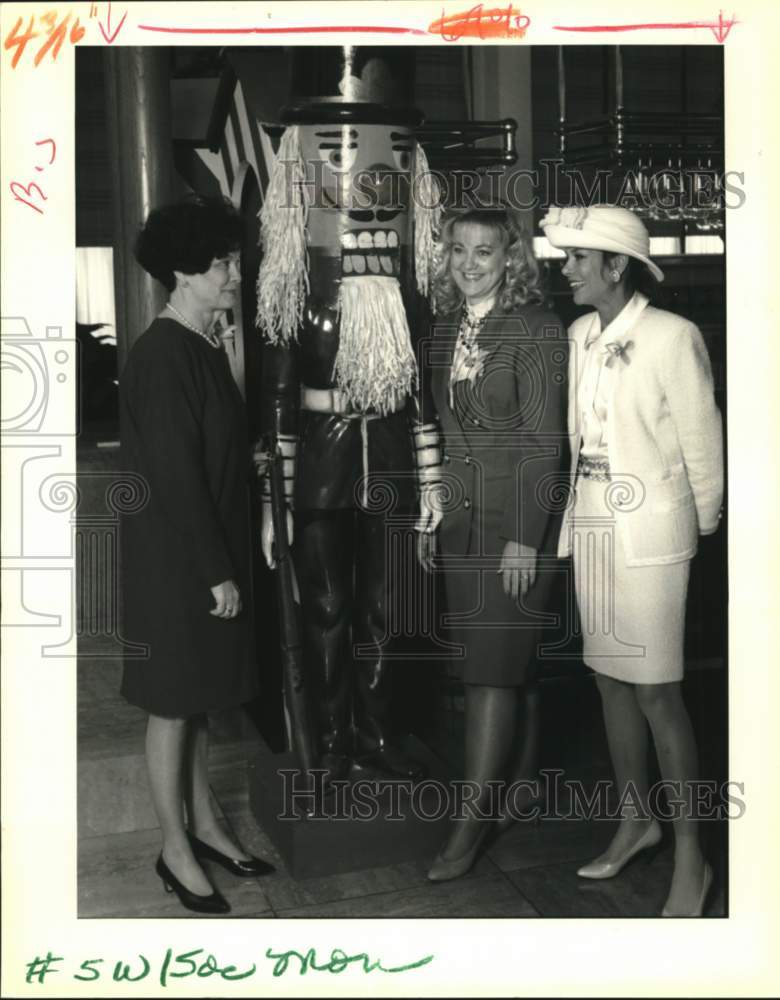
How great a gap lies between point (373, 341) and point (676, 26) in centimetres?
101

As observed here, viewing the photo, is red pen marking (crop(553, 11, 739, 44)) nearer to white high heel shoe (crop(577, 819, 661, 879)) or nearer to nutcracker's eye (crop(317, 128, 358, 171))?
nutcracker's eye (crop(317, 128, 358, 171))

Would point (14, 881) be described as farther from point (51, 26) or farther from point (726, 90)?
point (726, 90)

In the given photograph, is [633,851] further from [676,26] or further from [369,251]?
[676,26]

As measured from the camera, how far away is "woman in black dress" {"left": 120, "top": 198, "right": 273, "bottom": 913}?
12.0 ft

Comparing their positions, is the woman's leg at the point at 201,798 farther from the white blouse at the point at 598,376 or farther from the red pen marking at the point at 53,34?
the red pen marking at the point at 53,34

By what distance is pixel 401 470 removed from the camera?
3975 millimetres

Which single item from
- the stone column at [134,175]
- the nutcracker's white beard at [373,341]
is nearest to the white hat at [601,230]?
the nutcracker's white beard at [373,341]

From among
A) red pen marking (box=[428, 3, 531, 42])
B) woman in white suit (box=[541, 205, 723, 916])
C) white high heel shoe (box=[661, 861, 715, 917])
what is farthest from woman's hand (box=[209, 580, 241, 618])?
red pen marking (box=[428, 3, 531, 42])

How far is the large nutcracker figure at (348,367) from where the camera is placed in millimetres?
3814

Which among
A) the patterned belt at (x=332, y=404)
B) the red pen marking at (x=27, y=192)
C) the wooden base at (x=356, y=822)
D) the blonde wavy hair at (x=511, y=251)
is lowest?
the wooden base at (x=356, y=822)

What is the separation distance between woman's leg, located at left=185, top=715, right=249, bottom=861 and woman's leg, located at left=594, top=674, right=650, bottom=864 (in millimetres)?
909

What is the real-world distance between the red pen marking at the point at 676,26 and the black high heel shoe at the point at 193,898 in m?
2.18

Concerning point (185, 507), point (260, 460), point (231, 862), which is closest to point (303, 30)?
point (260, 460)

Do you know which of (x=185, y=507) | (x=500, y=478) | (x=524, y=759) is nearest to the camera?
(x=185, y=507)
